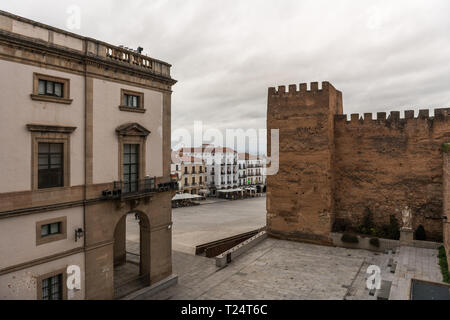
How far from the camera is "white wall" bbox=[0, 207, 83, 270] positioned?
9.36 m

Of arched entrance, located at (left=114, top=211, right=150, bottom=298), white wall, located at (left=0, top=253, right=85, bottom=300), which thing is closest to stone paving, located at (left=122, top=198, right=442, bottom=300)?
arched entrance, located at (left=114, top=211, right=150, bottom=298)

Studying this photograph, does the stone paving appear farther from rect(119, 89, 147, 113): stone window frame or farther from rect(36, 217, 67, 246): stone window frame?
rect(119, 89, 147, 113): stone window frame

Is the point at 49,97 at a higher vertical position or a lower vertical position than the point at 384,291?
higher

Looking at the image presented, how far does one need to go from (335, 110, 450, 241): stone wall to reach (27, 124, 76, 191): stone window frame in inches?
754

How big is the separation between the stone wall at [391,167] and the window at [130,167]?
1613cm

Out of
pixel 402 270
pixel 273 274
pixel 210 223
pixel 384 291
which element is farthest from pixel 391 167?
pixel 210 223

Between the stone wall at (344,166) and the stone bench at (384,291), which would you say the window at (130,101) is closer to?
the stone wall at (344,166)

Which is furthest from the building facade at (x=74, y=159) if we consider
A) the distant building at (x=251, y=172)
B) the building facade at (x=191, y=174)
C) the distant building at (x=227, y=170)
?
the distant building at (x=251, y=172)

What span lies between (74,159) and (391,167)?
67.6 ft

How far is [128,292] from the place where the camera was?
523 inches

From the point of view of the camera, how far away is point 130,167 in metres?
13.4

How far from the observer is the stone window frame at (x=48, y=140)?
10.0 metres

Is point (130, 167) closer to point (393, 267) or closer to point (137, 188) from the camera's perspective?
point (137, 188)
